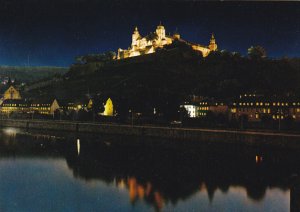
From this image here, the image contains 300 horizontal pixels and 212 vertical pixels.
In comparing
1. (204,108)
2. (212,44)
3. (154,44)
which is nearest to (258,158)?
(204,108)

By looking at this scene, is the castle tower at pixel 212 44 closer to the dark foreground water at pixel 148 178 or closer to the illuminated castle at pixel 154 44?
the illuminated castle at pixel 154 44

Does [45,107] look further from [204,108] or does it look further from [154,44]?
[204,108]

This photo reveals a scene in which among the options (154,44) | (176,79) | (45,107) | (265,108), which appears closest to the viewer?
(265,108)

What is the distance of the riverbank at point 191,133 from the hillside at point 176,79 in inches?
216

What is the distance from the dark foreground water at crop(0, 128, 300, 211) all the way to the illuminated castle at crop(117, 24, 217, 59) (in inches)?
1358

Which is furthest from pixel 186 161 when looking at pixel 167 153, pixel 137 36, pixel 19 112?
pixel 137 36

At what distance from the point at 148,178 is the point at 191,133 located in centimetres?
849

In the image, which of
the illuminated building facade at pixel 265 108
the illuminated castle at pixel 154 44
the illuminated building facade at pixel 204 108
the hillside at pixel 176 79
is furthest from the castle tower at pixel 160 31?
the illuminated building facade at pixel 265 108

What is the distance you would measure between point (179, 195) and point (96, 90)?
39146 mm

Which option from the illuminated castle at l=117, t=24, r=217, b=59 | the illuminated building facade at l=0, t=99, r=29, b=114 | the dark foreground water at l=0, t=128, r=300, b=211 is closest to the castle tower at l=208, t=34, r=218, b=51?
the illuminated castle at l=117, t=24, r=217, b=59

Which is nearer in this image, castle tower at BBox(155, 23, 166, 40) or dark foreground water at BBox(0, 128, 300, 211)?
dark foreground water at BBox(0, 128, 300, 211)

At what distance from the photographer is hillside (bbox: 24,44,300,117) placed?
35.2m

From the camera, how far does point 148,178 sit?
45.6 feet

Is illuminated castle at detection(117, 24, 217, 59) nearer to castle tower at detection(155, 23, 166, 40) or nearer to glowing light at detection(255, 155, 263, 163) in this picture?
castle tower at detection(155, 23, 166, 40)
